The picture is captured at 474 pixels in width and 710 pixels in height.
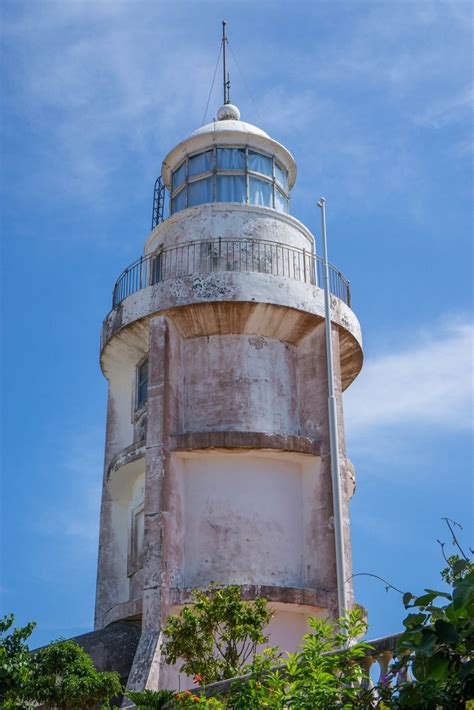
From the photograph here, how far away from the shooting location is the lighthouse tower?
23922mm

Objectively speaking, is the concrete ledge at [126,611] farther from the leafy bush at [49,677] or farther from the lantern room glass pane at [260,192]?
the lantern room glass pane at [260,192]

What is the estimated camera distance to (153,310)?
26234 mm

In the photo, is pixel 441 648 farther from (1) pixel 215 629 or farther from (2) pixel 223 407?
(2) pixel 223 407

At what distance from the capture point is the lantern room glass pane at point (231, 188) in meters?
28.7

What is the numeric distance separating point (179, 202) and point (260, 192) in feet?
8.13

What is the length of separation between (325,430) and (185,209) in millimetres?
7666

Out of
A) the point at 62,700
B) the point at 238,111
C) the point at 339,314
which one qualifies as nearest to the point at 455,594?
the point at 62,700

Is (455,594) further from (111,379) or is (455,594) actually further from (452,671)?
(111,379)

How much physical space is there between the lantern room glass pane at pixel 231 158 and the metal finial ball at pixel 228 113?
2.01 m

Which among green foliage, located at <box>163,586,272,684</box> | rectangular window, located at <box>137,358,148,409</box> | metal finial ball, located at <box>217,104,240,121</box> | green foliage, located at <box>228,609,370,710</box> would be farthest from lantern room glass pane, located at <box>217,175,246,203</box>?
green foliage, located at <box>228,609,370,710</box>

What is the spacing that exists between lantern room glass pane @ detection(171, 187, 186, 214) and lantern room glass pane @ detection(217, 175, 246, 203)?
1269 mm

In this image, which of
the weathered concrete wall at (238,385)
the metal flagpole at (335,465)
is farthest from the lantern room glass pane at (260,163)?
the weathered concrete wall at (238,385)

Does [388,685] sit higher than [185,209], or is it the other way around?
[185,209]

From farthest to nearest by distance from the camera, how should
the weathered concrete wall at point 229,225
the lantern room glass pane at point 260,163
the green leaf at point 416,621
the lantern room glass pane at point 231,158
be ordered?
the lantern room glass pane at point 260,163, the lantern room glass pane at point 231,158, the weathered concrete wall at point 229,225, the green leaf at point 416,621
